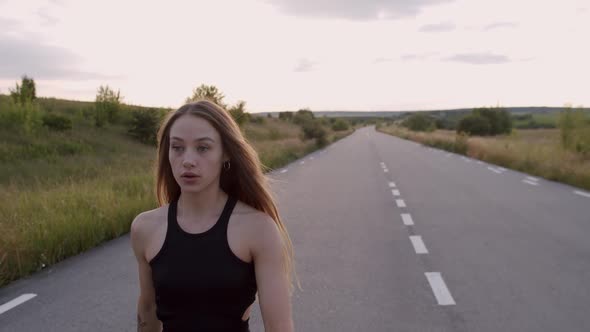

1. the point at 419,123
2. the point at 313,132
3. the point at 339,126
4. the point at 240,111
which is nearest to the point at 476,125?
the point at 419,123

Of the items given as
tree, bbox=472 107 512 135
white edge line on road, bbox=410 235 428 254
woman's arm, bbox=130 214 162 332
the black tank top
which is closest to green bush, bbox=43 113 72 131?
white edge line on road, bbox=410 235 428 254

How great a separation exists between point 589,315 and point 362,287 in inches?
80.2

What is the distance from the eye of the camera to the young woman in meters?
1.89

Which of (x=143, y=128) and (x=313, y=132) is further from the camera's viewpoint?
(x=313, y=132)

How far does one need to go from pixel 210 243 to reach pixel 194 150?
35 centimetres

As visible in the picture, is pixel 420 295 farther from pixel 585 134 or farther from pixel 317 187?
pixel 585 134

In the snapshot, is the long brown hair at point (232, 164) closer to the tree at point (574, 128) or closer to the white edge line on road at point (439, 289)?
the white edge line on road at point (439, 289)

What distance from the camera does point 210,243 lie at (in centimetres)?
191

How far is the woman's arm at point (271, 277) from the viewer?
1.89 meters

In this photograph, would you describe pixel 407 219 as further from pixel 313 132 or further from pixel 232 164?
pixel 313 132

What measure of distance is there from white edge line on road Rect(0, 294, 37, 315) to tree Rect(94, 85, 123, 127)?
123 ft

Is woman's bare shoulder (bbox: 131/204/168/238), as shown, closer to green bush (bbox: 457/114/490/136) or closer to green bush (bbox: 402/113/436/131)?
green bush (bbox: 457/114/490/136)

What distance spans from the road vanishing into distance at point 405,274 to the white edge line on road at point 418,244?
1 cm

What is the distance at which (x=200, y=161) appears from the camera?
201cm
